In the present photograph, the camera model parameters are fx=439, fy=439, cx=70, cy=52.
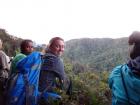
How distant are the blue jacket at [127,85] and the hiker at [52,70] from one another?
7.02ft

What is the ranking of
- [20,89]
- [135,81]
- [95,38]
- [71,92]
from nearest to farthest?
[135,81], [20,89], [71,92], [95,38]

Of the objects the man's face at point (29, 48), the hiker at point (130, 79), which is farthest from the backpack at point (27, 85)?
the hiker at point (130, 79)

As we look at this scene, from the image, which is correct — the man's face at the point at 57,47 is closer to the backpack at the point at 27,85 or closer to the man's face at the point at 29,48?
the backpack at the point at 27,85

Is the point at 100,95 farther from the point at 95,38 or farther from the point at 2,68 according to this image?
the point at 95,38

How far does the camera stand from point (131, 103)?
176 inches

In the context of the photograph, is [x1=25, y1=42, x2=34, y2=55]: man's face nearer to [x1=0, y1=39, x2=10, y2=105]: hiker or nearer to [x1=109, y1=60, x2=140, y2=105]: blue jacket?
[x1=0, y1=39, x2=10, y2=105]: hiker

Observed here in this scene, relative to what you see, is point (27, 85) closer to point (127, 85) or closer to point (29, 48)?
point (29, 48)

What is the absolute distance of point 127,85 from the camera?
454 cm

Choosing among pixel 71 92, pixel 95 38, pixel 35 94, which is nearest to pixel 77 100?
pixel 71 92

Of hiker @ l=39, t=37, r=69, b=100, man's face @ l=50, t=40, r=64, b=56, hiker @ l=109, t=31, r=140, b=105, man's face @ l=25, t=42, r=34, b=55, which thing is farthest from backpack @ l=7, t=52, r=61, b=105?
hiker @ l=109, t=31, r=140, b=105

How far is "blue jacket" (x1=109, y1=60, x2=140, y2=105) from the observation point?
175 inches

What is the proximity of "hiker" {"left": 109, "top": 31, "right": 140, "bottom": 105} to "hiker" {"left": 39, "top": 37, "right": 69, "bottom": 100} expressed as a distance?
2129mm

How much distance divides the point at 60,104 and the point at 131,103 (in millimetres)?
2519

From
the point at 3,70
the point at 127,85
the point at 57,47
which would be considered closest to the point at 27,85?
the point at 57,47
